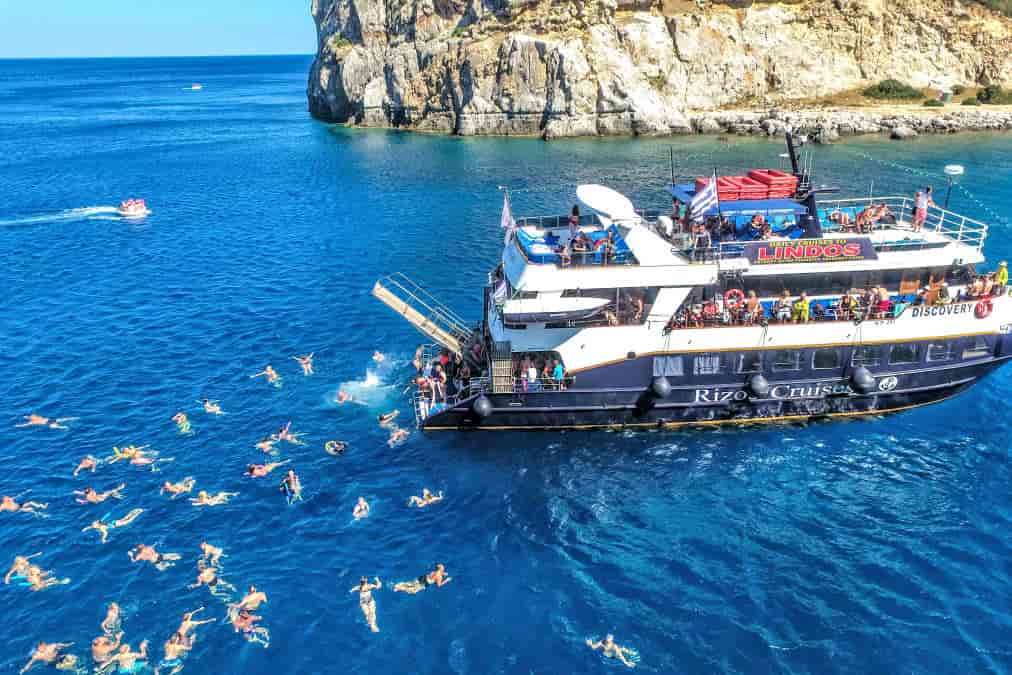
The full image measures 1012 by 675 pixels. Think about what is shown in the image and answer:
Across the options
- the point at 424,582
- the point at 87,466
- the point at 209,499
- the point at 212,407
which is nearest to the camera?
the point at 424,582

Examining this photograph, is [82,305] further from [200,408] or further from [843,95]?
[843,95]

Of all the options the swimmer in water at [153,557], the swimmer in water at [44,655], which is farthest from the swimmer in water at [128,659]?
the swimmer in water at [153,557]

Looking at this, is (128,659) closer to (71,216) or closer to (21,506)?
(21,506)

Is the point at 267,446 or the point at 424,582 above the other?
the point at 267,446

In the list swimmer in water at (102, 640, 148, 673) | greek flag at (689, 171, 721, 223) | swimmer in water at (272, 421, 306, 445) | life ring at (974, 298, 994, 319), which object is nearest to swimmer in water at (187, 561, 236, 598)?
swimmer in water at (102, 640, 148, 673)

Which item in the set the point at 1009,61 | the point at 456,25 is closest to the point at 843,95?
the point at 1009,61

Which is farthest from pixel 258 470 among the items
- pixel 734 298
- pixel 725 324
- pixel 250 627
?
pixel 734 298

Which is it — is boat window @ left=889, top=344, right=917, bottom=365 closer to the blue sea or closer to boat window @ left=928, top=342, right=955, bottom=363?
boat window @ left=928, top=342, right=955, bottom=363
